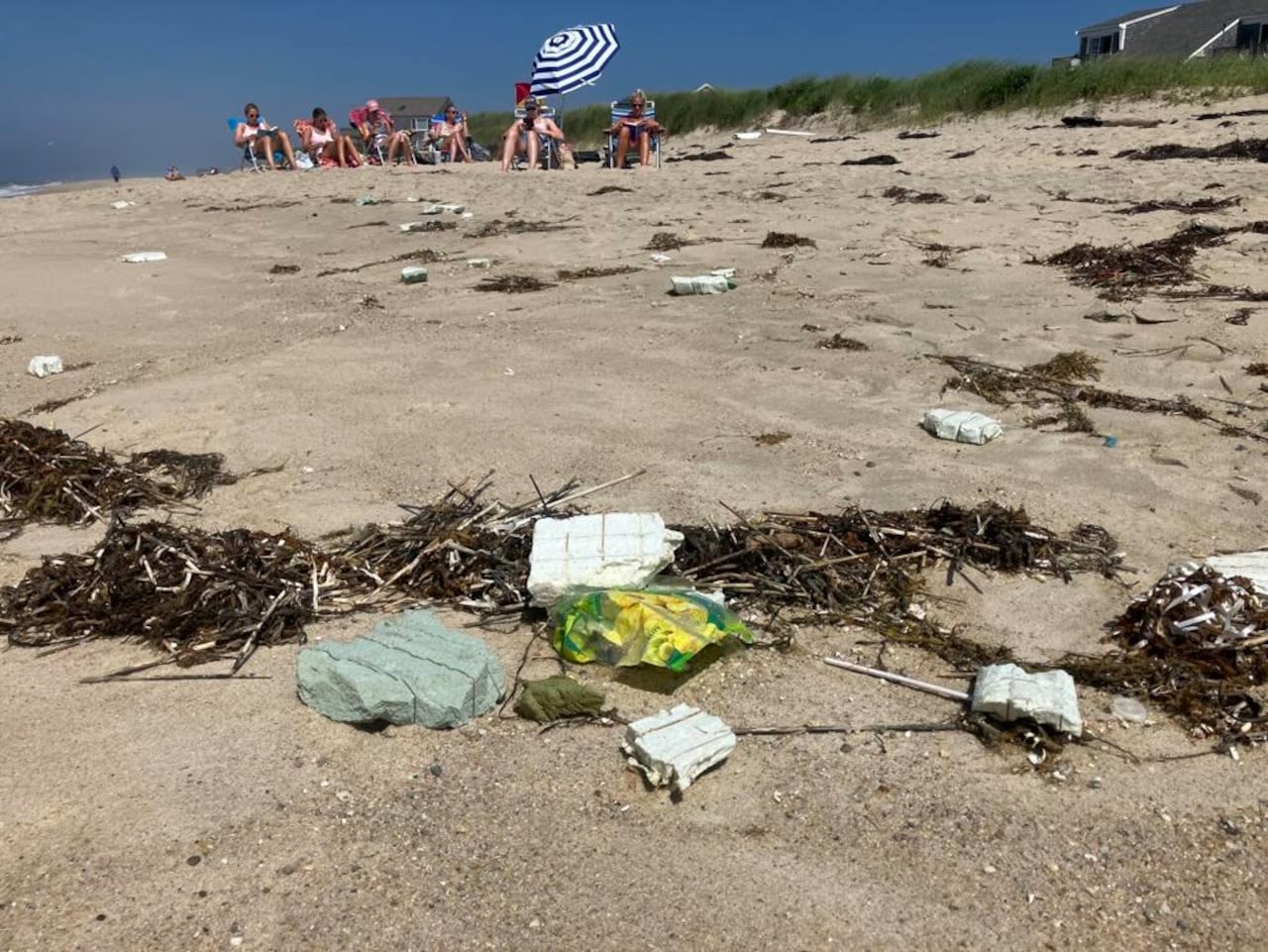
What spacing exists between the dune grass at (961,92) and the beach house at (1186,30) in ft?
57.6

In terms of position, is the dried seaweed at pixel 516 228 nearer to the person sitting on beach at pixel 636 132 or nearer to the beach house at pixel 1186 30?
the person sitting on beach at pixel 636 132

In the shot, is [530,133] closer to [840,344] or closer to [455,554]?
[840,344]

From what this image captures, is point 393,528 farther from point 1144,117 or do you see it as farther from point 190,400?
point 1144,117

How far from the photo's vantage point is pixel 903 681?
8.89 feet

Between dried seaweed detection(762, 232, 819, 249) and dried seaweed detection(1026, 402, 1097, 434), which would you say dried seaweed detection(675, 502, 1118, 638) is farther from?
dried seaweed detection(762, 232, 819, 249)

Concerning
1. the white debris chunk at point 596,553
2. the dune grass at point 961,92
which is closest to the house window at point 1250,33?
the dune grass at point 961,92

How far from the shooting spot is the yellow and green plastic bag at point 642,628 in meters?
2.72

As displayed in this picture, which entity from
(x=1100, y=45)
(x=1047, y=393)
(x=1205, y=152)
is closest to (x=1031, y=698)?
(x=1047, y=393)

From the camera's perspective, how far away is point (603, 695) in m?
2.65

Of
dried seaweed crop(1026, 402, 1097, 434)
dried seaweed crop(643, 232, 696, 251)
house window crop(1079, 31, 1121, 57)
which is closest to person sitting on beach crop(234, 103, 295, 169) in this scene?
dried seaweed crop(643, 232, 696, 251)

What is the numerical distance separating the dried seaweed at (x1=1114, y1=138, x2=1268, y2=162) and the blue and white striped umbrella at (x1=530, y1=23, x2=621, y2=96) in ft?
34.2

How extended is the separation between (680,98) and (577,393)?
23130mm

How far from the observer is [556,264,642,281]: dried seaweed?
7.75m

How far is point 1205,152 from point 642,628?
Result: 37.8 feet
